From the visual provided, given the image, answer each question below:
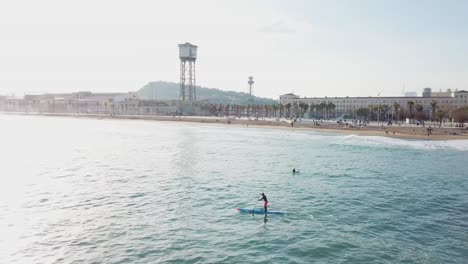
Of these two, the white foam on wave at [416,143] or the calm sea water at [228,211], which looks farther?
the white foam on wave at [416,143]

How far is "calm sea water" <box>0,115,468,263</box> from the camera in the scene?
19703mm

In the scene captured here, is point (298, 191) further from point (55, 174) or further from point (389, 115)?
point (389, 115)

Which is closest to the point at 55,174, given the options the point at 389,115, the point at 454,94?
the point at 389,115

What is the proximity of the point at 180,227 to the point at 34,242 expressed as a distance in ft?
28.0

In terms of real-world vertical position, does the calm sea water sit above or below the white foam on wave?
below

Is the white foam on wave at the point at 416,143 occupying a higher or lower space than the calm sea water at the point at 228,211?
higher

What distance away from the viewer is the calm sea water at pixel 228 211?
19703mm

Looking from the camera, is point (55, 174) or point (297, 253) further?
point (55, 174)

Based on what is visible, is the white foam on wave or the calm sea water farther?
the white foam on wave

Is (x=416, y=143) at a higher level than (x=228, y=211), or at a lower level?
higher

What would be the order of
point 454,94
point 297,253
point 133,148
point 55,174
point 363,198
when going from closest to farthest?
point 297,253 → point 363,198 → point 55,174 → point 133,148 → point 454,94

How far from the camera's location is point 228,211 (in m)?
27.2

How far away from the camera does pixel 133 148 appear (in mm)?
67500

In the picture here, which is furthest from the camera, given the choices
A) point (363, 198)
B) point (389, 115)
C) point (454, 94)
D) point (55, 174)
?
point (454, 94)
